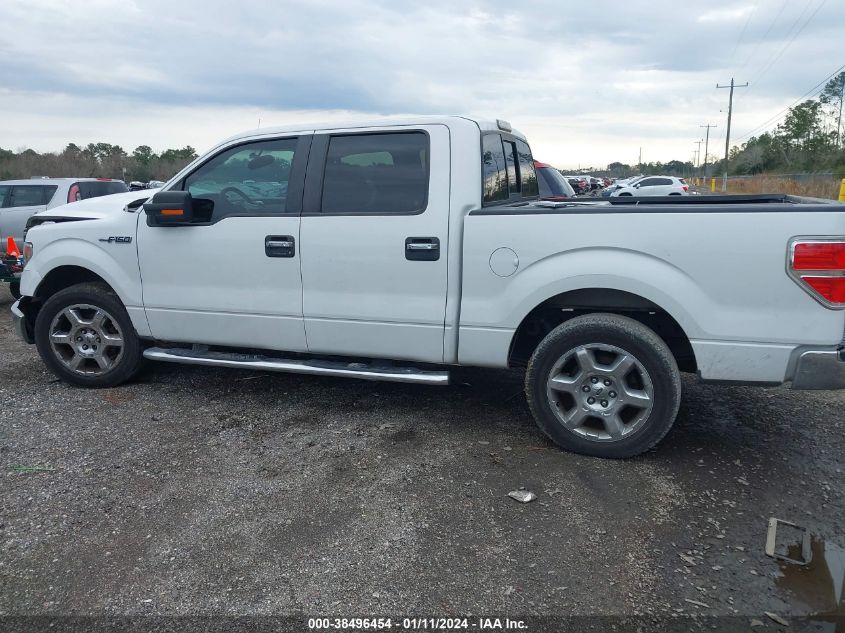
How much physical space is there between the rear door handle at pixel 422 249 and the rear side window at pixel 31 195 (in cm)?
871

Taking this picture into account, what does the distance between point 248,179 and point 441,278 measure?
1.61 m

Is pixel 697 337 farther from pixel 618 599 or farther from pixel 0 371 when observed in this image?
pixel 0 371

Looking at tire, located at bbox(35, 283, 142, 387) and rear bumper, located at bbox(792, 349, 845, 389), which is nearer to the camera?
rear bumper, located at bbox(792, 349, 845, 389)

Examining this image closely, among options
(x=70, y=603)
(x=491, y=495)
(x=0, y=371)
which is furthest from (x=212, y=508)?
(x=0, y=371)

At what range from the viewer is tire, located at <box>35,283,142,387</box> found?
518 centimetres

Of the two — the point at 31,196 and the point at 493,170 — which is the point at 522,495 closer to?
the point at 493,170

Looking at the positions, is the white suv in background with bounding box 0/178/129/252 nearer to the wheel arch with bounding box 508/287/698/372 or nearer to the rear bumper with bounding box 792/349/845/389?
the wheel arch with bounding box 508/287/698/372

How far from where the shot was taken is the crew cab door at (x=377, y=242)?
422 centimetres

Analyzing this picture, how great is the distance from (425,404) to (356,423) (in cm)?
62

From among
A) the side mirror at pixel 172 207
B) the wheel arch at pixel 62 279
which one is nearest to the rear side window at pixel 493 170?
the side mirror at pixel 172 207

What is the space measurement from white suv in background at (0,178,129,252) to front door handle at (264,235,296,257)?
753cm

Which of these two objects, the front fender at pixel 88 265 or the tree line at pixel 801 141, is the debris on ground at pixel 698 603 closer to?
the front fender at pixel 88 265

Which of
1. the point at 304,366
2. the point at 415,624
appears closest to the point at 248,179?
the point at 304,366

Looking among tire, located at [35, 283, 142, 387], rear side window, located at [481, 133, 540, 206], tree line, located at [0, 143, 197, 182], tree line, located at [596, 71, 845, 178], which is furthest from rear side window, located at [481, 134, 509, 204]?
tree line, located at [596, 71, 845, 178]
